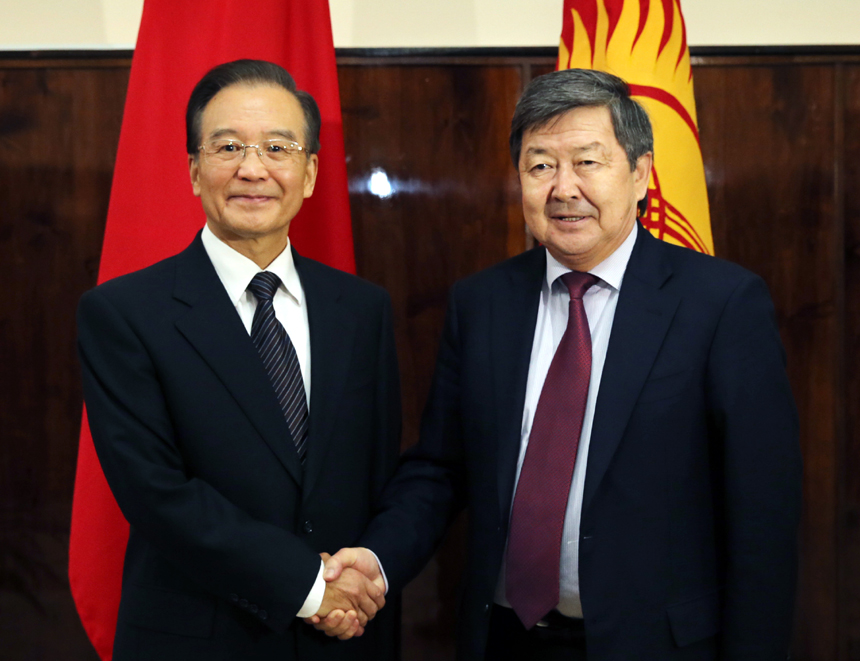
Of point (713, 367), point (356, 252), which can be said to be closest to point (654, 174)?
point (713, 367)

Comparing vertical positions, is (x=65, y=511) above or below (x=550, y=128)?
below

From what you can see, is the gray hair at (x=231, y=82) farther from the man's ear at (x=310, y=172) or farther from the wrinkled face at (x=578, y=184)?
the wrinkled face at (x=578, y=184)

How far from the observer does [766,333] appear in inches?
49.5

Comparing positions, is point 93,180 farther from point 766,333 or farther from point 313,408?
point 766,333

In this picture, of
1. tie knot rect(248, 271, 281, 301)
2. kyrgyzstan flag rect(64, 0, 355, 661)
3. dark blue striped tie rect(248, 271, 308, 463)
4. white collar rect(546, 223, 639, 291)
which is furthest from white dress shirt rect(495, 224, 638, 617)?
Result: kyrgyzstan flag rect(64, 0, 355, 661)

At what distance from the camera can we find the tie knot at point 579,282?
1.36 meters

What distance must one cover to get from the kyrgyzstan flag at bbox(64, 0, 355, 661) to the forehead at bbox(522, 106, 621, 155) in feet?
2.46

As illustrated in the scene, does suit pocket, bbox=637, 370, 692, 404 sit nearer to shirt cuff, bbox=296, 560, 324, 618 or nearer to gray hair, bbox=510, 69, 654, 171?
gray hair, bbox=510, 69, 654, 171

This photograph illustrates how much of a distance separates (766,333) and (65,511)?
7.83ft

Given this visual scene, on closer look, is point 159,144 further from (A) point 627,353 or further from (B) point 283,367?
(A) point 627,353

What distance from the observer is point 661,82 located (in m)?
1.90

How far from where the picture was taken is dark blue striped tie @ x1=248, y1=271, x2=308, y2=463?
133 centimetres

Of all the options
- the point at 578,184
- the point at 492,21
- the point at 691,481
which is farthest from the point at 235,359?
the point at 492,21

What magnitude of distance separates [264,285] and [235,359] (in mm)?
169
